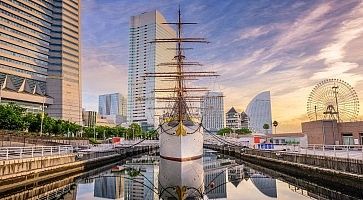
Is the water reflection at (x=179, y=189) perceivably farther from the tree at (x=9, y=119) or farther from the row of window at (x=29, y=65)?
the row of window at (x=29, y=65)

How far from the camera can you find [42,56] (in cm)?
14000

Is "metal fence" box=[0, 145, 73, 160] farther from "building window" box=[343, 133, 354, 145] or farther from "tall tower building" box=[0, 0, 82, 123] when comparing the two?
"tall tower building" box=[0, 0, 82, 123]

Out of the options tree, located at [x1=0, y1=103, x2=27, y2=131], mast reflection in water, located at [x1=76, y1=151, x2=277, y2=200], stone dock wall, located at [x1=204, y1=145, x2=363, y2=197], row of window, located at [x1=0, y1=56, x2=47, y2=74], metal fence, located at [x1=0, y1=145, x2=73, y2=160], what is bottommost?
mast reflection in water, located at [x1=76, y1=151, x2=277, y2=200]

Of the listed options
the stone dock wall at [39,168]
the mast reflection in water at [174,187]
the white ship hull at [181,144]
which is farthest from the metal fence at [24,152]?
the white ship hull at [181,144]

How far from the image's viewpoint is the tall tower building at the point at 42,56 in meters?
121

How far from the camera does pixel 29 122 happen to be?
75312 millimetres

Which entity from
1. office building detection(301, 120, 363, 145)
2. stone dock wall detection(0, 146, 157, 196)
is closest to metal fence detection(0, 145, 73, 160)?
stone dock wall detection(0, 146, 157, 196)

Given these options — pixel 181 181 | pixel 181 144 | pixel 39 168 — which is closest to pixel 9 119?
pixel 39 168

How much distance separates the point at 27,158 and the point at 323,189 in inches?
848

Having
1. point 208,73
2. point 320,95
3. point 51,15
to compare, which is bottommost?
point 320,95

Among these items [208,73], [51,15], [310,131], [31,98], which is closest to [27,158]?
[208,73]

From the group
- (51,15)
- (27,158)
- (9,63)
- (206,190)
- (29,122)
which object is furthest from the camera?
(51,15)

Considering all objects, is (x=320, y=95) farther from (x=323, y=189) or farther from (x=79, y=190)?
(x=79, y=190)

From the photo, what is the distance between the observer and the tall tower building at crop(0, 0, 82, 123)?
121250 millimetres
